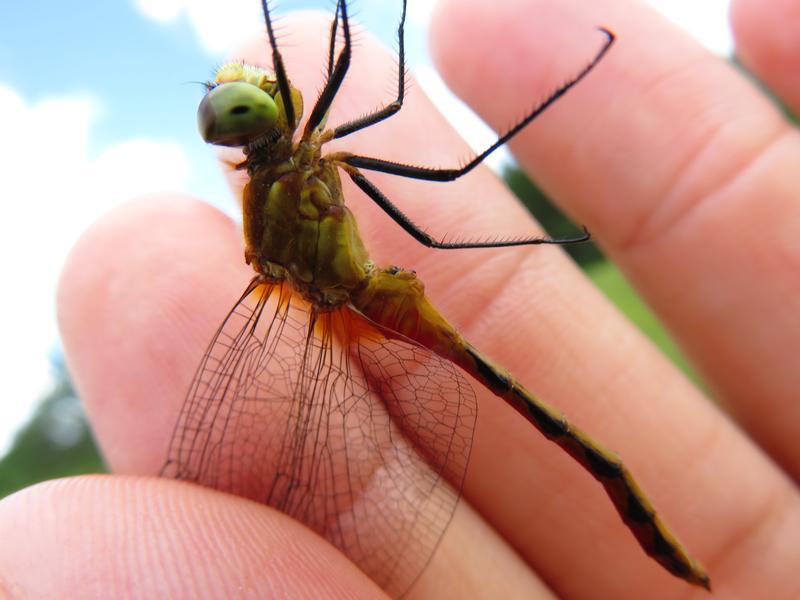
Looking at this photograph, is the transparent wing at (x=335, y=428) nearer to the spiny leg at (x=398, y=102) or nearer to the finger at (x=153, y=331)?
the finger at (x=153, y=331)

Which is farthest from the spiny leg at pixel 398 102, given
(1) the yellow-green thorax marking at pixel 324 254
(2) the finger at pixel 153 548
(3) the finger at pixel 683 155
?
(2) the finger at pixel 153 548

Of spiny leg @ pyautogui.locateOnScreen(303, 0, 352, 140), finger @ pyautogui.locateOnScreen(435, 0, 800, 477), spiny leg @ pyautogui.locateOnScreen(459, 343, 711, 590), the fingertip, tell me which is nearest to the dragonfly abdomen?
spiny leg @ pyautogui.locateOnScreen(459, 343, 711, 590)

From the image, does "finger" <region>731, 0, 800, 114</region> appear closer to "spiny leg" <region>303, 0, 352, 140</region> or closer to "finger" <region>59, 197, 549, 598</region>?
"spiny leg" <region>303, 0, 352, 140</region>

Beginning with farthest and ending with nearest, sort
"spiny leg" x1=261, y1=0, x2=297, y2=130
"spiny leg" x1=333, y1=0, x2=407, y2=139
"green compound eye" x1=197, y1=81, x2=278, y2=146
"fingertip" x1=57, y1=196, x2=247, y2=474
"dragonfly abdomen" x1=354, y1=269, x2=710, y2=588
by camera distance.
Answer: "fingertip" x1=57, y1=196, x2=247, y2=474 < "dragonfly abdomen" x1=354, y1=269, x2=710, y2=588 < "spiny leg" x1=333, y1=0, x2=407, y2=139 < "green compound eye" x1=197, y1=81, x2=278, y2=146 < "spiny leg" x1=261, y1=0, x2=297, y2=130

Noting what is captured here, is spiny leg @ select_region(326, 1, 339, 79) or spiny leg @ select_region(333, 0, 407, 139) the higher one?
spiny leg @ select_region(326, 1, 339, 79)

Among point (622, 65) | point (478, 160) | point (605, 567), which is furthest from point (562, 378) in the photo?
point (622, 65)

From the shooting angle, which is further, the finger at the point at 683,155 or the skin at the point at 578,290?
the finger at the point at 683,155

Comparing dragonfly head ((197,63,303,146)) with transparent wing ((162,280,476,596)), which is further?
transparent wing ((162,280,476,596))
